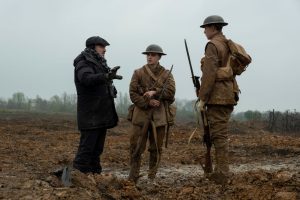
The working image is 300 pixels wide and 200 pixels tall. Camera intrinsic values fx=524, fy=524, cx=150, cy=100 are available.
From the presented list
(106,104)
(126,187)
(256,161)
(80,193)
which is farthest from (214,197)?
(256,161)

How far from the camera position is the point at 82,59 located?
6867 millimetres

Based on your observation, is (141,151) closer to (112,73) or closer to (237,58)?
(112,73)

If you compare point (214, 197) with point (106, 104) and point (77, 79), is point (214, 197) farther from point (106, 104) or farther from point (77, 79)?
point (77, 79)

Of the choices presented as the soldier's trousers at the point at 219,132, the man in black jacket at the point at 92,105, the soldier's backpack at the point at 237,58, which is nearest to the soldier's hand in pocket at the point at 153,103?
the man in black jacket at the point at 92,105

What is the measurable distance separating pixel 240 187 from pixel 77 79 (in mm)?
2527

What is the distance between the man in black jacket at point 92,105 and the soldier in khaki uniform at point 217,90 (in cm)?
129

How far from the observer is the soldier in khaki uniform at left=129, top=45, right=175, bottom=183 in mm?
6992

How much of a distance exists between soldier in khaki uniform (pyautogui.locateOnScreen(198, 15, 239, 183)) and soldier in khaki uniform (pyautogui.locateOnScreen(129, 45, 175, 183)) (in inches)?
31.9

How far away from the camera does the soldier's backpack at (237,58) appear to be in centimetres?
634

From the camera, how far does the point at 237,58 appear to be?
20.9 feet

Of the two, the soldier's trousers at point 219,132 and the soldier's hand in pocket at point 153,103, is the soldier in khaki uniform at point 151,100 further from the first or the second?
the soldier's trousers at point 219,132

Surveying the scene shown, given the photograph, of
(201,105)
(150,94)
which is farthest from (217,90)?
(150,94)

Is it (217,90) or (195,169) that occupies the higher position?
(217,90)

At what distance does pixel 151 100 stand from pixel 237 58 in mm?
1304
